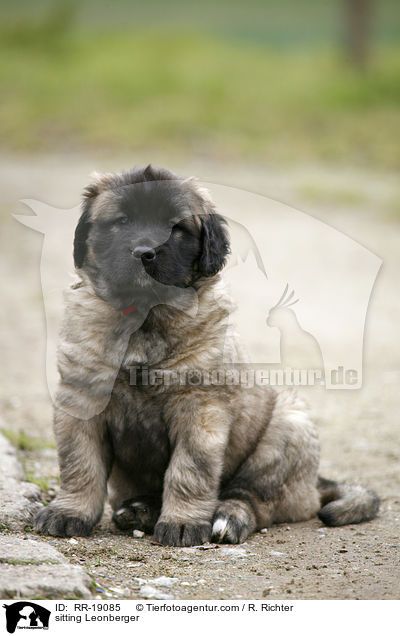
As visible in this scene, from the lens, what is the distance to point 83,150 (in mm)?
16875

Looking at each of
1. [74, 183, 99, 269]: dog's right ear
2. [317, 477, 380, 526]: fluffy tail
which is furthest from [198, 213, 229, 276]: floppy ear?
[317, 477, 380, 526]: fluffy tail

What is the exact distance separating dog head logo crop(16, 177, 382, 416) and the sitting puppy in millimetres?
23

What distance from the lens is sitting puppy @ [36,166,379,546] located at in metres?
3.99

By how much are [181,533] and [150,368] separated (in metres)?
0.79

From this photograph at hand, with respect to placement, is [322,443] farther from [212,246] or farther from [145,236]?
[145,236]

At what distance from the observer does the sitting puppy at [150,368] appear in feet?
13.1

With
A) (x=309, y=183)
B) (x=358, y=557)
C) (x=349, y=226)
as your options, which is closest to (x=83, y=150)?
(x=309, y=183)

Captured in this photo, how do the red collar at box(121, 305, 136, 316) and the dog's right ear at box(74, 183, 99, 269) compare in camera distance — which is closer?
the red collar at box(121, 305, 136, 316)

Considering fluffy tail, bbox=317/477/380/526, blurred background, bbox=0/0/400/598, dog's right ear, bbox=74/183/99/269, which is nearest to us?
dog's right ear, bbox=74/183/99/269

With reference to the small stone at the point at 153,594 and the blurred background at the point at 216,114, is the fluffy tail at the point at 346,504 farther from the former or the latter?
the blurred background at the point at 216,114

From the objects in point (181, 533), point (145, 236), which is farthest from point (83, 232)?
point (181, 533)

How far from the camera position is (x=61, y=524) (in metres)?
3.99
